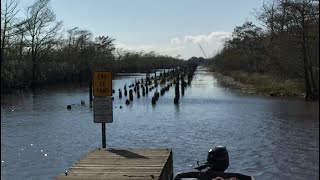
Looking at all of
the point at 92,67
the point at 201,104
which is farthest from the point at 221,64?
the point at 201,104

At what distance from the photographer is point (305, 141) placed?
65.2 feet

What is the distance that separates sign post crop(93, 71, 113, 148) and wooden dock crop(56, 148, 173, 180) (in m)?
1.26

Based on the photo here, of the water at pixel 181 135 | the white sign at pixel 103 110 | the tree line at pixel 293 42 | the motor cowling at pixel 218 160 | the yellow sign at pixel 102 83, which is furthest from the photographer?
the tree line at pixel 293 42

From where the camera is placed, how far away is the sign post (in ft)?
43.3

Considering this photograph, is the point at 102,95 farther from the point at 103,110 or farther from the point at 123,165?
the point at 123,165

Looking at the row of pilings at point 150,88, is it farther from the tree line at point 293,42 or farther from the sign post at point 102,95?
the sign post at point 102,95

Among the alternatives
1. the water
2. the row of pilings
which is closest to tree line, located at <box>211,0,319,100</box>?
the water

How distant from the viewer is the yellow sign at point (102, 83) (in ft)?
43.3

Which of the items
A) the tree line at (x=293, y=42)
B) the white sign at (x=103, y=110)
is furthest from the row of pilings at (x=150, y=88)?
the white sign at (x=103, y=110)

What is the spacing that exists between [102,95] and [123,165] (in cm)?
304

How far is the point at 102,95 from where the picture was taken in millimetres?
13320

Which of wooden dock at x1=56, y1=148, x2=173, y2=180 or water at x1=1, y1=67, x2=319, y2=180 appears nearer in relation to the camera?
wooden dock at x1=56, y1=148, x2=173, y2=180

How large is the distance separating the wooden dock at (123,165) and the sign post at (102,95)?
1260 millimetres

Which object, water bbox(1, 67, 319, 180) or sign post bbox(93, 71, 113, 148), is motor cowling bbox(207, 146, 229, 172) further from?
sign post bbox(93, 71, 113, 148)
